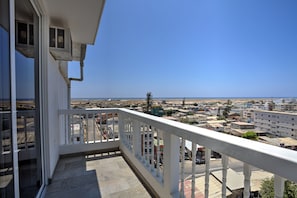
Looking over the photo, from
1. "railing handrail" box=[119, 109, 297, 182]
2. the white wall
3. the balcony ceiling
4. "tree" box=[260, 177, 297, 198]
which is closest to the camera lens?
"railing handrail" box=[119, 109, 297, 182]

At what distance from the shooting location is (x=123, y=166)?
2.60 m

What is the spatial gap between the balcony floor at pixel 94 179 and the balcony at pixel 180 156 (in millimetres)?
59

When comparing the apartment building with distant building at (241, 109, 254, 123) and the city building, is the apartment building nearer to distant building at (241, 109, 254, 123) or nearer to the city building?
distant building at (241, 109, 254, 123)

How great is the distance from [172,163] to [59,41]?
2326 mm

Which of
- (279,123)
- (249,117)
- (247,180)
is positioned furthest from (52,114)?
(249,117)

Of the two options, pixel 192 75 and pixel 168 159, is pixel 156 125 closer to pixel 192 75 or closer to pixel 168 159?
pixel 168 159

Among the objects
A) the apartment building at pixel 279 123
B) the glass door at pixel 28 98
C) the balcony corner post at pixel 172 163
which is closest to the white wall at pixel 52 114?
the glass door at pixel 28 98

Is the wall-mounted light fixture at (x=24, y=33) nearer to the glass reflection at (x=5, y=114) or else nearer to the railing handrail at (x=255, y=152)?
the glass reflection at (x=5, y=114)

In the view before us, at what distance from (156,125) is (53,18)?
7.35 ft

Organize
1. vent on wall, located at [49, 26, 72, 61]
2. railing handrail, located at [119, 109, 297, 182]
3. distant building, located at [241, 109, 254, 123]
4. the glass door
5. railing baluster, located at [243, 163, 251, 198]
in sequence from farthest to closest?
distant building, located at [241, 109, 254, 123]
vent on wall, located at [49, 26, 72, 61]
the glass door
railing baluster, located at [243, 163, 251, 198]
railing handrail, located at [119, 109, 297, 182]

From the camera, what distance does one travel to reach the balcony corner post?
1411mm

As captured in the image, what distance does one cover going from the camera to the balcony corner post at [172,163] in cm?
141

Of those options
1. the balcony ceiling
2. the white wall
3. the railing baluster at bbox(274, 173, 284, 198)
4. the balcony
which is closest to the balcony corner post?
the balcony

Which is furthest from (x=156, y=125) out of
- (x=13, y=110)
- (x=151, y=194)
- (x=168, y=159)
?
(x=13, y=110)
